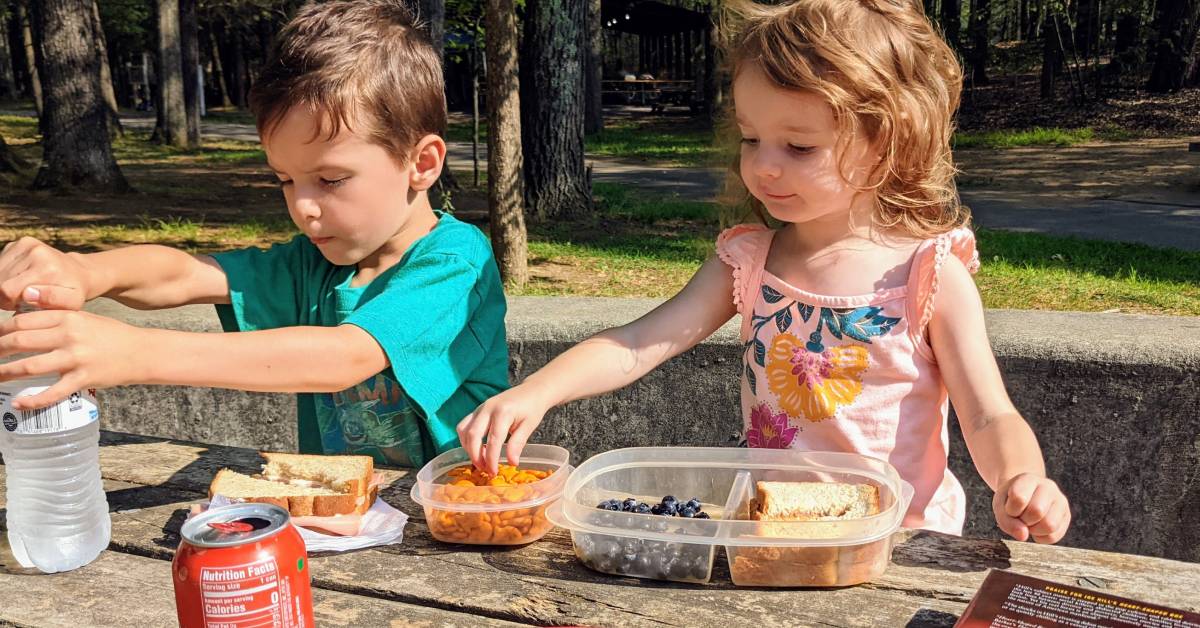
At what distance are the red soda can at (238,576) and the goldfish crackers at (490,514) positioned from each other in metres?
0.41

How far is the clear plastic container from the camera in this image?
5.23ft

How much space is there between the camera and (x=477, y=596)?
1.46 meters

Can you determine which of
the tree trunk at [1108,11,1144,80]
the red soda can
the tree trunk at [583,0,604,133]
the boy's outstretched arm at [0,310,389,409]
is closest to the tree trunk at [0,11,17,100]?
the tree trunk at [583,0,604,133]

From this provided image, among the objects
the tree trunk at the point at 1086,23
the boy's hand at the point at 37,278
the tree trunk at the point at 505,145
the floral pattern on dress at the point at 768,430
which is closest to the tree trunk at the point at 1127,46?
the tree trunk at the point at 1086,23

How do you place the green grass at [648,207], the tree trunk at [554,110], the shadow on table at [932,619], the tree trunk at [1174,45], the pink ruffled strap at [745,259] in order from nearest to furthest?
the shadow on table at [932,619] → the pink ruffled strap at [745,259] → the tree trunk at [554,110] → the green grass at [648,207] → the tree trunk at [1174,45]

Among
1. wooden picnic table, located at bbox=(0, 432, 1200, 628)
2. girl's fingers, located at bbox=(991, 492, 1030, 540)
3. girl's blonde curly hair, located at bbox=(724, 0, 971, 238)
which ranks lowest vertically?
wooden picnic table, located at bbox=(0, 432, 1200, 628)

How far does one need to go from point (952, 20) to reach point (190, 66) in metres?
14.4

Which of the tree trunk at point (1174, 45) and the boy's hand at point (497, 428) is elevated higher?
the tree trunk at point (1174, 45)

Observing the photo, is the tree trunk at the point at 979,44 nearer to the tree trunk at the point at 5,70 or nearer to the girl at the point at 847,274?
the girl at the point at 847,274

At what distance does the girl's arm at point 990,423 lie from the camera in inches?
57.5

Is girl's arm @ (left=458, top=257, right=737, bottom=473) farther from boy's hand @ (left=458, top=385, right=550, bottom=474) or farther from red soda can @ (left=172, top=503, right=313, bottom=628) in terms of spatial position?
red soda can @ (left=172, top=503, right=313, bottom=628)

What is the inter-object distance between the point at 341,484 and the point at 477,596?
40 cm

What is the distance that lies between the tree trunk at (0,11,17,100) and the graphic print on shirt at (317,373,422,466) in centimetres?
4082

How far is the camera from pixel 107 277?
84.8 inches
